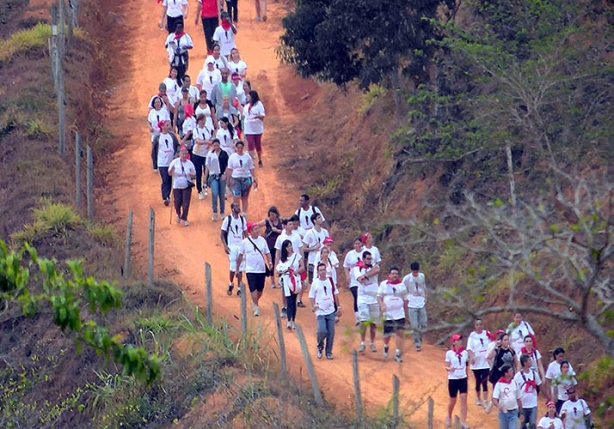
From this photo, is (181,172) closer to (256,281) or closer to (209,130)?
(209,130)

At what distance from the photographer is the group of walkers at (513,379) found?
14.8 meters

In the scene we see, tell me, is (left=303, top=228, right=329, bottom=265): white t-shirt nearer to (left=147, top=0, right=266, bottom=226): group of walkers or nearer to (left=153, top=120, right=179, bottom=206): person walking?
(left=147, top=0, right=266, bottom=226): group of walkers

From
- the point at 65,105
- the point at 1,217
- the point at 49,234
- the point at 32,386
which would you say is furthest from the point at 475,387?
the point at 65,105

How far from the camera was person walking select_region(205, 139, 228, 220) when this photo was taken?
69.4 feet

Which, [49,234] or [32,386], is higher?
[49,234]

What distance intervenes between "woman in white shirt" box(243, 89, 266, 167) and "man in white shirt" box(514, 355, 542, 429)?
9211mm

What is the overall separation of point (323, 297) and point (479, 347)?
254 centimetres

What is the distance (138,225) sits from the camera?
22.8m

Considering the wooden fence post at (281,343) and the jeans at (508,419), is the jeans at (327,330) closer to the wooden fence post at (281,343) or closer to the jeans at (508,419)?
the wooden fence post at (281,343)

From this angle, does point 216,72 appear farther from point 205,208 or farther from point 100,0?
point 100,0

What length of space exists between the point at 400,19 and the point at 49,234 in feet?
24.9

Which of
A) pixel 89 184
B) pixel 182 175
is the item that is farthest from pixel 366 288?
pixel 89 184

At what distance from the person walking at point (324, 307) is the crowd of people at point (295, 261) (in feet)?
0.05

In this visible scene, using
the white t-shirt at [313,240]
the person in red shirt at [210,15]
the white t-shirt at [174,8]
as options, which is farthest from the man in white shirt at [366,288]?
the white t-shirt at [174,8]
